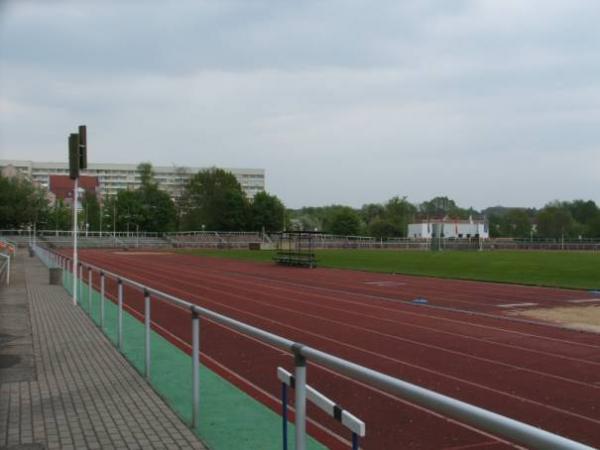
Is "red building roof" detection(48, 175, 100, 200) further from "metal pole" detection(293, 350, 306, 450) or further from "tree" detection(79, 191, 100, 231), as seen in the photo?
"metal pole" detection(293, 350, 306, 450)

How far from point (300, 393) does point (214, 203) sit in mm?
109762

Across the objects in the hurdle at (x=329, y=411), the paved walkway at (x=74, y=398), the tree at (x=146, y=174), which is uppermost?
the tree at (x=146, y=174)

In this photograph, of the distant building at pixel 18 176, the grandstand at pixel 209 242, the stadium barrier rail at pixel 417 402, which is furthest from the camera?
the distant building at pixel 18 176

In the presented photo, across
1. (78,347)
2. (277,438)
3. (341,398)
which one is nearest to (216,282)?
(78,347)

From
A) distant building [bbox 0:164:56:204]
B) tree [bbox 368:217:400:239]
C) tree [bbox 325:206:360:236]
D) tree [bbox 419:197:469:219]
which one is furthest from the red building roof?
tree [bbox 419:197:469:219]

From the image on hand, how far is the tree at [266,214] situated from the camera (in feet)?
347

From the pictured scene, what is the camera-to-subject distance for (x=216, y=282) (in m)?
25.6

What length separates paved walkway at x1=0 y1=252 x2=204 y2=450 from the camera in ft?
18.4

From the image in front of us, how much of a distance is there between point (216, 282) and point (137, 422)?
64.2 feet

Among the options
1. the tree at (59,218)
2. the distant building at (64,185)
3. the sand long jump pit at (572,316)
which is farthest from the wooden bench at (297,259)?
the distant building at (64,185)

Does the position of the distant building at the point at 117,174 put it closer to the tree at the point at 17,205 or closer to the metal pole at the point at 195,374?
the tree at the point at 17,205

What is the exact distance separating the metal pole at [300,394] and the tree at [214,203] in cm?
10268

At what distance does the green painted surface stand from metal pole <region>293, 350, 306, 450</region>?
57 cm

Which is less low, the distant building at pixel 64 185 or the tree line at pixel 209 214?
the distant building at pixel 64 185
